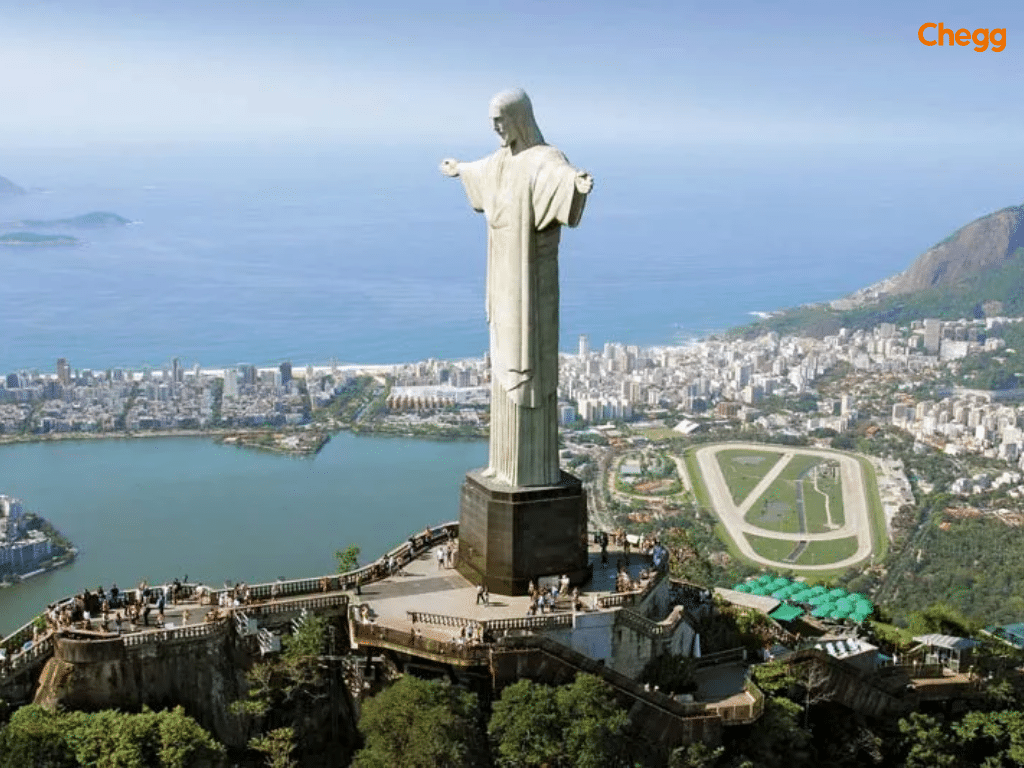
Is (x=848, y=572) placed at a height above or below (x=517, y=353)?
below

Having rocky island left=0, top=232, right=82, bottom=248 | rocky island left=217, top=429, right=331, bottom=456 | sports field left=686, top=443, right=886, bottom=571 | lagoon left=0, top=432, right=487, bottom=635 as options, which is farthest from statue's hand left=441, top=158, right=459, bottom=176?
rocky island left=0, top=232, right=82, bottom=248

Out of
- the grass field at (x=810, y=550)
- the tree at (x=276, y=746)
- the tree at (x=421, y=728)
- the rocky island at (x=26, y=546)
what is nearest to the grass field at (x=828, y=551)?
the grass field at (x=810, y=550)

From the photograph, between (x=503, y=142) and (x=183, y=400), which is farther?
(x=183, y=400)

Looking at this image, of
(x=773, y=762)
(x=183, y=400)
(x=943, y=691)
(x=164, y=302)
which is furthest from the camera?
(x=164, y=302)

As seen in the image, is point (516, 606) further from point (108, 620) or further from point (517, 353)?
point (108, 620)

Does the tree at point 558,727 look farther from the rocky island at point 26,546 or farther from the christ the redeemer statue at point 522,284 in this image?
the rocky island at point 26,546

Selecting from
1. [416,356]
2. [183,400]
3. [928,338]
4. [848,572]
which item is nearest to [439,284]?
[416,356]

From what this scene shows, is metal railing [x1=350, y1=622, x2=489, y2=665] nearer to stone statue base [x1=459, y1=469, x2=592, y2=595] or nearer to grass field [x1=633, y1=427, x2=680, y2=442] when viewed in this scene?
stone statue base [x1=459, y1=469, x2=592, y2=595]
